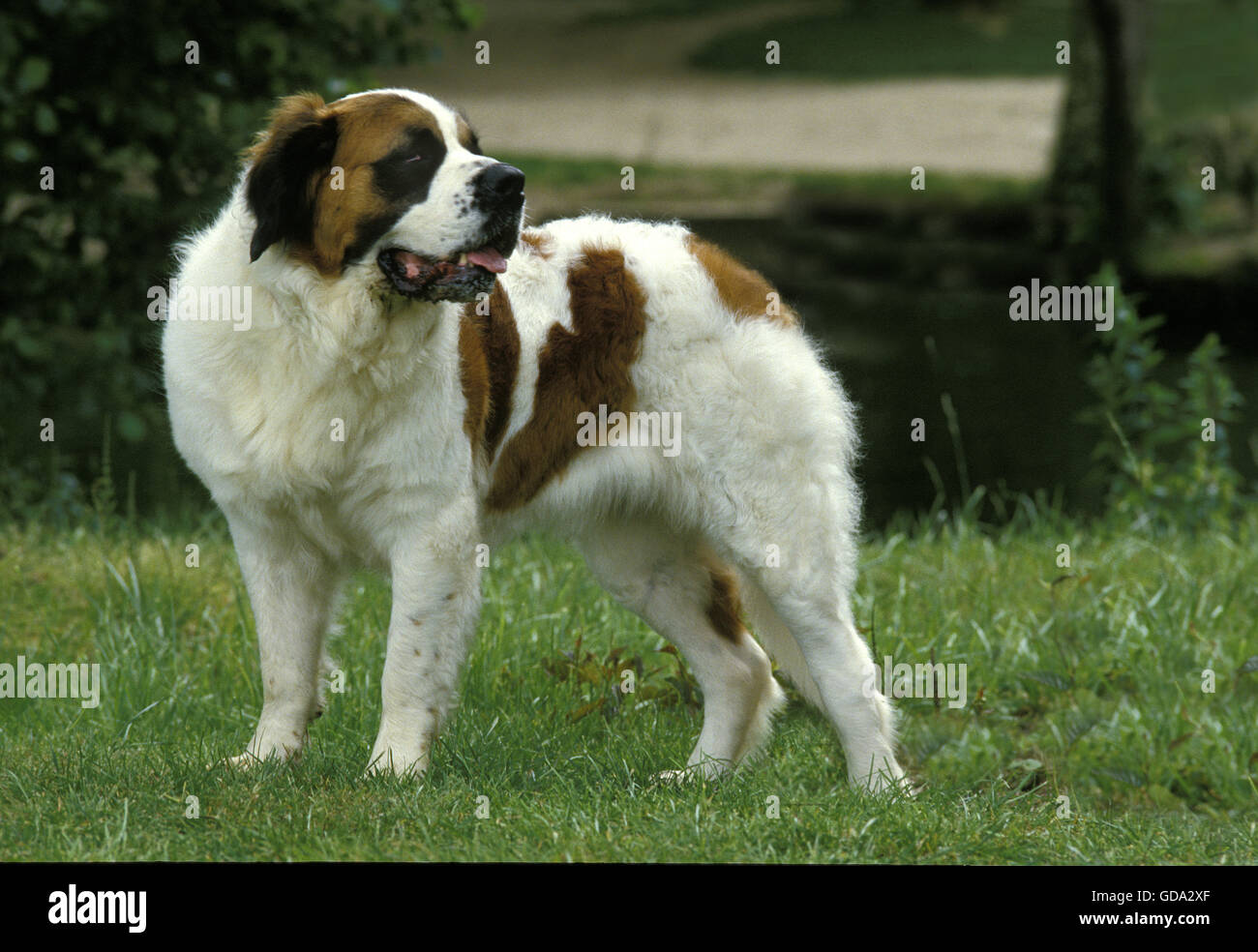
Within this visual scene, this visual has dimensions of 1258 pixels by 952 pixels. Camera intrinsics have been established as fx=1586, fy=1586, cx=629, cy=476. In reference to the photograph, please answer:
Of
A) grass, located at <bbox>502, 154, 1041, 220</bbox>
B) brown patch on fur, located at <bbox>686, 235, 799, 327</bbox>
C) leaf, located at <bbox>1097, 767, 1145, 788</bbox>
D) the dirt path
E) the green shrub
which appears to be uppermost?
the dirt path

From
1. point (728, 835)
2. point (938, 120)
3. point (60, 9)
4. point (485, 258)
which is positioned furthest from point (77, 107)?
point (938, 120)

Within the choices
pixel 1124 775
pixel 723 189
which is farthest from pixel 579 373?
pixel 723 189

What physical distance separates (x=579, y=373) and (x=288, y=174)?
104 centimetres

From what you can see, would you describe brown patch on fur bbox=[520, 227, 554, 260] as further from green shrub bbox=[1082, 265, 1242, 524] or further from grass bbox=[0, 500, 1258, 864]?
green shrub bbox=[1082, 265, 1242, 524]

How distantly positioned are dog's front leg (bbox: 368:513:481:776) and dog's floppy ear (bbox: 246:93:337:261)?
90cm

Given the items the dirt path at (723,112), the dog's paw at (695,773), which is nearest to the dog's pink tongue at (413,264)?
the dog's paw at (695,773)

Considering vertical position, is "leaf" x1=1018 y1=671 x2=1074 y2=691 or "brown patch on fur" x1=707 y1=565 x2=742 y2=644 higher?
"brown patch on fur" x1=707 y1=565 x2=742 y2=644

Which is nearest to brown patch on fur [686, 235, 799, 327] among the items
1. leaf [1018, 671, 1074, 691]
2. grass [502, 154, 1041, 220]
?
leaf [1018, 671, 1074, 691]

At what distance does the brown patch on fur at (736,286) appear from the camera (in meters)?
4.89

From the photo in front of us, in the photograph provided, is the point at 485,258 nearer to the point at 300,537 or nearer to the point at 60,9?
the point at 300,537

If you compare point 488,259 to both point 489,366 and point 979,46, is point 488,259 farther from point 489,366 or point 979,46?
point 979,46

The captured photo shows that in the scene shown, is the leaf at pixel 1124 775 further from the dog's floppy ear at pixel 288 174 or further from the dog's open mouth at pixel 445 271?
the dog's floppy ear at pixel 288 174

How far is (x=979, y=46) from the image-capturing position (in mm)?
→ 30656

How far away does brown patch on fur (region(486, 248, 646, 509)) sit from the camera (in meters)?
4.73
